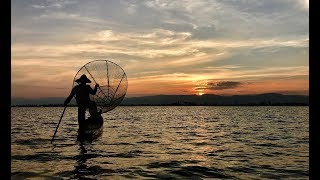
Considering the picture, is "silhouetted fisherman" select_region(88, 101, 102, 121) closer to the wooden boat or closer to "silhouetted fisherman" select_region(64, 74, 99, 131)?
the wooden boat

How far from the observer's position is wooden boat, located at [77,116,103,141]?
776 inches

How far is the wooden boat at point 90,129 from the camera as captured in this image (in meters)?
19.7

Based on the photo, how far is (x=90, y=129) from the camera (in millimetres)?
20094

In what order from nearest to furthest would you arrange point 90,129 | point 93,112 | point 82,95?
point 82,95, point 90,129, point 93,112

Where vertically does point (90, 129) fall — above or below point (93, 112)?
below

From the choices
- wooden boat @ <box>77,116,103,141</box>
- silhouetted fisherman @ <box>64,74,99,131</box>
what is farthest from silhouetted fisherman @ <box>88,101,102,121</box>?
silhouetted fisherman @ <box>64,74,99,131</box>

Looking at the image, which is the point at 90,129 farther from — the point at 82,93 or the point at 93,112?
the point at 82,93

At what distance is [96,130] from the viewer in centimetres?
2112

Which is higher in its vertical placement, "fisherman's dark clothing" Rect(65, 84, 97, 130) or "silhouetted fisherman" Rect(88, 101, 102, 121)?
"fisherman's dark clothing" Rect(65, 84, 97, 130)

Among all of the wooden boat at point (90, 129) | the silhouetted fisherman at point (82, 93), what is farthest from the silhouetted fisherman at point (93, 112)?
the silhouetted fisherman at point (82, 93)

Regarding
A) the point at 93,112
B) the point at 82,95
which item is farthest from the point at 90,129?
the point at 82,95
